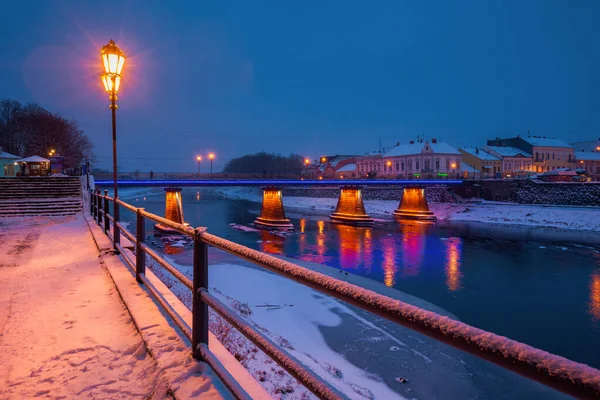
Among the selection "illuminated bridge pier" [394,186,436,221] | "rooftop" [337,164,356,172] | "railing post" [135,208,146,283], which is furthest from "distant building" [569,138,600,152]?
"railing post" [135,208,146,283]

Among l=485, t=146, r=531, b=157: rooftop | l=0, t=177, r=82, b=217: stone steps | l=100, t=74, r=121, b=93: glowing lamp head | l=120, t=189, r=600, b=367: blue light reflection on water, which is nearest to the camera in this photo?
l=100, t=74, r=121, b=93: glowing lamp head

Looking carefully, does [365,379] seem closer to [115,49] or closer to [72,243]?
[72,243]

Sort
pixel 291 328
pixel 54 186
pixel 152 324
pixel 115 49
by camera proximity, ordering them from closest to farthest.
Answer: pixel 152 324, pixel 115 49, pixel 291 328, pixel 54 186

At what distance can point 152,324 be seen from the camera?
166 inches

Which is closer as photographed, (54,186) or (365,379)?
(365,379)

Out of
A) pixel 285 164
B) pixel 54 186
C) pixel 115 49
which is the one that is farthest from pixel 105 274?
pixel 285 164

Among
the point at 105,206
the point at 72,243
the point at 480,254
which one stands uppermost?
the point at 105,206

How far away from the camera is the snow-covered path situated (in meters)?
3.19

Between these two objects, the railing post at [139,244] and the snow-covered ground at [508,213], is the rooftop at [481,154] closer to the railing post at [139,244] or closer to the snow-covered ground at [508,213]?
the snow-covered ground at [508,213]

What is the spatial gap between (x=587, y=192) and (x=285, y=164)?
11884cm

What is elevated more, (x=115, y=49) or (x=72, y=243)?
(x=115, y=49)

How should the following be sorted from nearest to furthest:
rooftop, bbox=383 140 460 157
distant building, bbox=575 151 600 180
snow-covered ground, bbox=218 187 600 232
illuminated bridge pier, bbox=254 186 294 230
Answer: snow-covered ground, bbox=218 187 600 232 → illuminated bridge pier, bbox=254 186 294 230 → rooftop, bbox=383 140 460 157 → distant building, bbox=575 151 600 180

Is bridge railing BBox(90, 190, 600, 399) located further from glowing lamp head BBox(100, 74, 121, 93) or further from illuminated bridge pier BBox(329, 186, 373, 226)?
illuminated bridge pier BBox(329, 186, 373, 226)

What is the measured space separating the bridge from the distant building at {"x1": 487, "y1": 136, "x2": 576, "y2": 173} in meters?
32.9
